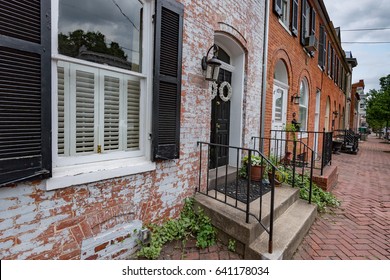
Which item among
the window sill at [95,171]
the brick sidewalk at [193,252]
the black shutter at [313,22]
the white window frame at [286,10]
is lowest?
the brick sidewalk at [193,252]

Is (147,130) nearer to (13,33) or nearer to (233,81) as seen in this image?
(13,33)

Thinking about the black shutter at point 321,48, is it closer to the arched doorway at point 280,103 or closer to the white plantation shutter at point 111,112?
the arched doorway at point 280,103

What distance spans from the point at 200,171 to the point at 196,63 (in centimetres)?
157

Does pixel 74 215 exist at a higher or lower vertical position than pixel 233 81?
lower

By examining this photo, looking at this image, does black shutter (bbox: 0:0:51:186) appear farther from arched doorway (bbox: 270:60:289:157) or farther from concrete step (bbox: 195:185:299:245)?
arched doorway (bbox: 270:60:289:157)

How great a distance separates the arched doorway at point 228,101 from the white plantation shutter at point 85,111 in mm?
2331

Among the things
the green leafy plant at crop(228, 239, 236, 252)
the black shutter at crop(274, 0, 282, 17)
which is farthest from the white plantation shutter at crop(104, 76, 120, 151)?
the black shutter at crop(274, 0, 282, 17)

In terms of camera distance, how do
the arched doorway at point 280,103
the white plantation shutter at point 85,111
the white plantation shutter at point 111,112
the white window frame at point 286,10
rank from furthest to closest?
1. the white window frame at point 286,10
2. the arched doorway at point 280,103
3. the white plantation shutter at point 111,112
4. the white plantation shutter at point 85,111

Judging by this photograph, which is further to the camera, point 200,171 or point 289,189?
point 289,189

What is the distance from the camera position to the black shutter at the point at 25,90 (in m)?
1.59

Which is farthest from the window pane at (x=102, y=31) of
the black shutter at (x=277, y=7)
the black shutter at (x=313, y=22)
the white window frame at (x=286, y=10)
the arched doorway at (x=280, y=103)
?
the black shutter at (x=313, y=22)

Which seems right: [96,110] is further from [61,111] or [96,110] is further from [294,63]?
[294,63]

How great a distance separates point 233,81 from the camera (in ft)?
15.0
